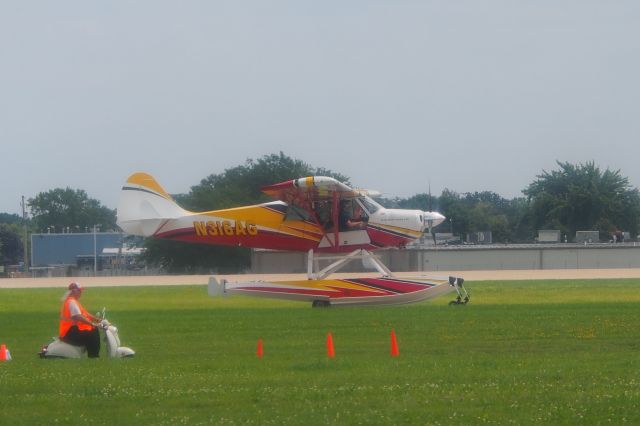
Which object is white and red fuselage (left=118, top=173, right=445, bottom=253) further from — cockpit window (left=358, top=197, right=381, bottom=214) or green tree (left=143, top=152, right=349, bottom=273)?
green tree (left=143, top=152, right=349, bottom=273)

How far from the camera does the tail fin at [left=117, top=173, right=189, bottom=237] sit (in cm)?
3347

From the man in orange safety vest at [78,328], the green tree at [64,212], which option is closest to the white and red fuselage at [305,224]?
the man in orange safety vest at [78,328]

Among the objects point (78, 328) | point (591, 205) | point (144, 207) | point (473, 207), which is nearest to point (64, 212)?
point (473, 207)

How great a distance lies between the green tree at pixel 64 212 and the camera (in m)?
174

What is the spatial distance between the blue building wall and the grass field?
96515 millimetres

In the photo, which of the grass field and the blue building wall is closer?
the grass field

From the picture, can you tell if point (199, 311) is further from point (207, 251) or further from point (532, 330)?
point (207, 251)

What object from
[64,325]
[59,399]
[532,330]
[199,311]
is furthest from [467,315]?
[59,399]

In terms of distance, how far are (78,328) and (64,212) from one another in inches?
6470

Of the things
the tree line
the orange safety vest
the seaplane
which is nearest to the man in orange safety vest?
the orange safety vest

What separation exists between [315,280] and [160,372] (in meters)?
17.0

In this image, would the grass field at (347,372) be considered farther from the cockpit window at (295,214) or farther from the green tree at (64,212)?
the green tree at (64,212)

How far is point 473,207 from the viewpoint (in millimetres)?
125562

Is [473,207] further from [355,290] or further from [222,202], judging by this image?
[355,290]
